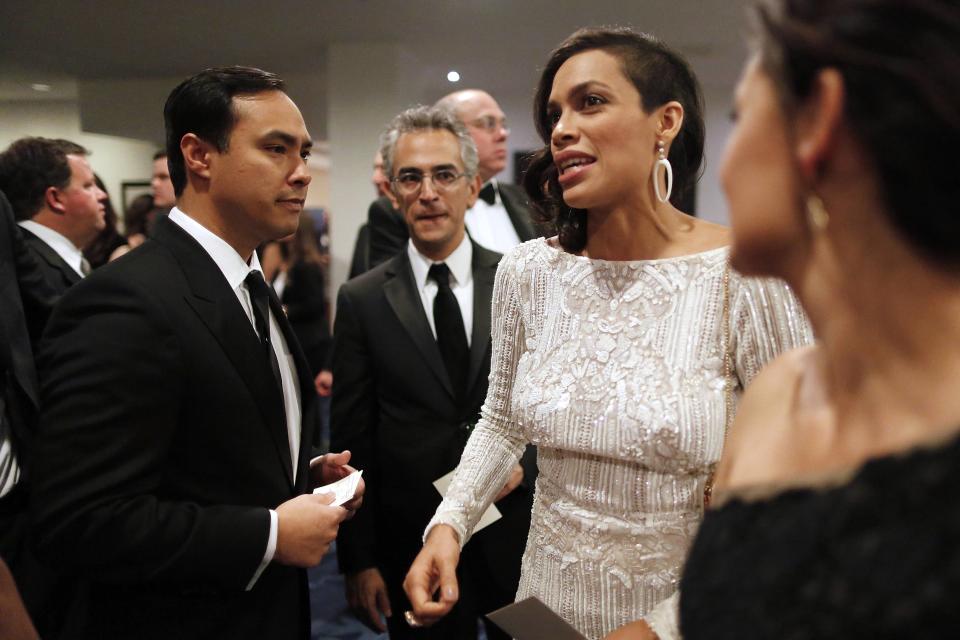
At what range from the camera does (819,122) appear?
2.06 ft

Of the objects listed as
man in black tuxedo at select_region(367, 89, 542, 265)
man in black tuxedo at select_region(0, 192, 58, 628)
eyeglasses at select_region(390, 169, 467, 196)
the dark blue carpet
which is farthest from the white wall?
eyeglasses at select_region(390, 169, 467, 196)

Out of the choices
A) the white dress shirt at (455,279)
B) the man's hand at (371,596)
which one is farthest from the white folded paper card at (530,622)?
the white dress shirt at (455,279)

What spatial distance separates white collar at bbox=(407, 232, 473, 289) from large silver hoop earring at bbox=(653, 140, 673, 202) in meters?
1.03

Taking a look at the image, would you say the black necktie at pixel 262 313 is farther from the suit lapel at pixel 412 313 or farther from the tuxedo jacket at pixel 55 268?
the tuxedo jacket at pixel 55 268

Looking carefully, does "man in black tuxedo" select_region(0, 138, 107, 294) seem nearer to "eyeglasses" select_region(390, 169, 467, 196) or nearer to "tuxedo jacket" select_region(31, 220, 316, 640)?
"eyeglasses" select_region(390, 169, 467, 196)

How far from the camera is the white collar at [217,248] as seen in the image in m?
1.58

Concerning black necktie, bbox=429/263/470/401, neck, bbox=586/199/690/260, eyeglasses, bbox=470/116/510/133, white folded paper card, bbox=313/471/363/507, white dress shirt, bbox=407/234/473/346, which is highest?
eyeglasses, bbox=470/116/510/133

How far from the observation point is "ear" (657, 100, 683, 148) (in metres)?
1.53

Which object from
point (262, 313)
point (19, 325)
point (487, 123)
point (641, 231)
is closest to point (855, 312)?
point (641, 231)

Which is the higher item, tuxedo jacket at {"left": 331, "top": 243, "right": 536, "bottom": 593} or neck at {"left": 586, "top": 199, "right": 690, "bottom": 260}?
neck at {"left": 586, "top": 199, "right": 690, "bottom": 260}

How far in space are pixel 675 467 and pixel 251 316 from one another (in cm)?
91

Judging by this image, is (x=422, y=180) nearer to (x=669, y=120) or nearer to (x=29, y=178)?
(x=669, y=120)

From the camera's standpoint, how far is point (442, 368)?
2295 millimetres

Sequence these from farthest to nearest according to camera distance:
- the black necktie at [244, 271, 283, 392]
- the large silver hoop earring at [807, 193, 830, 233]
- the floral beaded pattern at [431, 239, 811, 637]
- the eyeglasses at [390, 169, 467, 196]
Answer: the eyeglasses at [390, 169, 467, 196], the black necktie at [244, 271, 283, 392], the floral beaded pattern at [431, 239, 811, 637], the large silver hoop earring at [807, 193, 830, 233]
